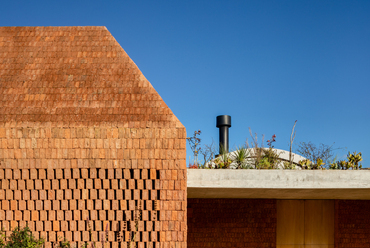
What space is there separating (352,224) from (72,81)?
10.1 m

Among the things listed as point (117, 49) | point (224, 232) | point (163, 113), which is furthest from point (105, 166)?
point (224, 232)

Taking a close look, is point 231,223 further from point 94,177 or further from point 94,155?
point 94,155

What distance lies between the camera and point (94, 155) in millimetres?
4867

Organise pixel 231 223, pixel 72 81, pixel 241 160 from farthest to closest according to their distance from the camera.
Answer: pixel 231 223 < pixel 241 160 < pixel 72 81

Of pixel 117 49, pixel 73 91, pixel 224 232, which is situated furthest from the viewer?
pixel 224 232

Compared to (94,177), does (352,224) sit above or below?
below

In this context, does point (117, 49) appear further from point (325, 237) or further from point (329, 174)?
point (325, 237)

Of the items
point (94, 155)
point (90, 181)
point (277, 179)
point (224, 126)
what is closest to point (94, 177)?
point (90, 181)

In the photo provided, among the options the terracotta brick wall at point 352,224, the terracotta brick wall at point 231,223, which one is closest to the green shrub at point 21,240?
the terracotta brick wall at point 231,223

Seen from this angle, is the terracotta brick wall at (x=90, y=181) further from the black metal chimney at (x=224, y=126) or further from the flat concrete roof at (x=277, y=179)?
the black metal chimney at (x=224, y=126)

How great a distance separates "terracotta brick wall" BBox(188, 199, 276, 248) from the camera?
337 inches

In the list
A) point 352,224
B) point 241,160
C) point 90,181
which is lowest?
point 352,224

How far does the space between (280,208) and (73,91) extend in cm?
777

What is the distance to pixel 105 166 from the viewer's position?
4.86 metres
